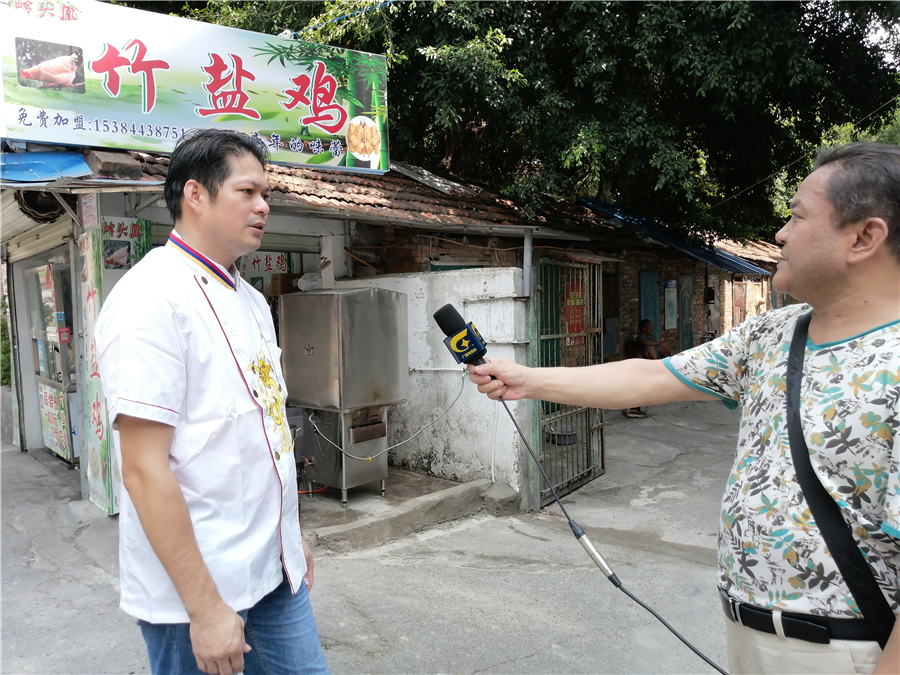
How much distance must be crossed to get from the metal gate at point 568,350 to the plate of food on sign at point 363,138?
2.05 meters

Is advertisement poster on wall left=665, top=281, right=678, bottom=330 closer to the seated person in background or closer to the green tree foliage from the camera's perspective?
the seated person in background

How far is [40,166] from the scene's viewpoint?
4406 mm

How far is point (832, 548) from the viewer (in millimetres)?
1456

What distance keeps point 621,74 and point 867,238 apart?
26.0 ft

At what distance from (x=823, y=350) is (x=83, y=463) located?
19.2ft

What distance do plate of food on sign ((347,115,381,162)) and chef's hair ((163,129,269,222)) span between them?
4.82m

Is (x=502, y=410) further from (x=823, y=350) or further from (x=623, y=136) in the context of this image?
(x=823, y=350)

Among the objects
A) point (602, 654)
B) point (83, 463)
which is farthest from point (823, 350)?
point (83, 463)

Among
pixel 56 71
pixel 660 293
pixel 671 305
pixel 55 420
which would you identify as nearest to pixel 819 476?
pixel 56 71

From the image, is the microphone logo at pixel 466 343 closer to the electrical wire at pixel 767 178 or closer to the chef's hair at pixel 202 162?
the chef's hair at pixel 202 162

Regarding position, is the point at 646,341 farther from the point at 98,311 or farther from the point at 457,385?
the point at 98,311

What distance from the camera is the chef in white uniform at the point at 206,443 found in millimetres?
1479

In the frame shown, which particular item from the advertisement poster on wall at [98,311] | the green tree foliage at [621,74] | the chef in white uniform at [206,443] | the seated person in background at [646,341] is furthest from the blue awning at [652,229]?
the chef in white uniform at [206,443]

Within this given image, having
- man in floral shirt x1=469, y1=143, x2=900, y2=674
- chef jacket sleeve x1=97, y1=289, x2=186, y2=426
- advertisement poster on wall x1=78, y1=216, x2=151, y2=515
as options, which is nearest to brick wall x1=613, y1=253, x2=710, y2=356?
advertisement poster on wall x1=78, y1=216, x2=151, y2=515
